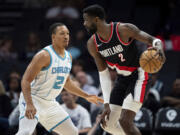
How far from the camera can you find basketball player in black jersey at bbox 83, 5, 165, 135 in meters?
5.47

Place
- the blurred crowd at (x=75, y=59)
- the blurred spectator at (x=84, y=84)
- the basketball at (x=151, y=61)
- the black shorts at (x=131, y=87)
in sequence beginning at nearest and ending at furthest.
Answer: the basketball at (x=151, y=61), the black shorts at (x=131, y=87), the blurred crowd at (x=75, y=59), the blurred spectator at (x=84, y=84)

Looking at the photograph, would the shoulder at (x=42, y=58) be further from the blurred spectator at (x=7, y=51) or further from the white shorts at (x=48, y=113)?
the blurred spectator at (x=7, y=51)

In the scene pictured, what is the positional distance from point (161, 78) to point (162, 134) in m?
2.02

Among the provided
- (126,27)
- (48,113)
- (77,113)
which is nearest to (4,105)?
(77,113)

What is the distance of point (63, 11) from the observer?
11398 mm

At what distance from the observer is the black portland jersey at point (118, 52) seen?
18.1ft

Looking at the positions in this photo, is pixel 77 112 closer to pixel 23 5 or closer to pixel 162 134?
pixel 162 134

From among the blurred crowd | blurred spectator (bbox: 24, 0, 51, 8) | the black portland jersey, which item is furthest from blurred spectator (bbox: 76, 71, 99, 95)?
blurred spectator (bbox: 24, 0, 51, 8)

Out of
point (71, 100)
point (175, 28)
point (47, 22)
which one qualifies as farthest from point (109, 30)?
point (47, 22)

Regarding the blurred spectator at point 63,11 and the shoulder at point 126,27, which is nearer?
the shoulder at point 126,27

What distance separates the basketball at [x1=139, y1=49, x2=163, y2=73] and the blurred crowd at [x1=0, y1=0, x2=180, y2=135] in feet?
7.06

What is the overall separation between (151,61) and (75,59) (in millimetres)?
5134

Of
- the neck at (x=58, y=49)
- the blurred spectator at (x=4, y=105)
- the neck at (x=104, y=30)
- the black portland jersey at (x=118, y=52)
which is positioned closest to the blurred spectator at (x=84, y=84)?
the blurred spectator at (x=4, y=105)

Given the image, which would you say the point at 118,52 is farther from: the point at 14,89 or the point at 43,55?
the point at 14,89
